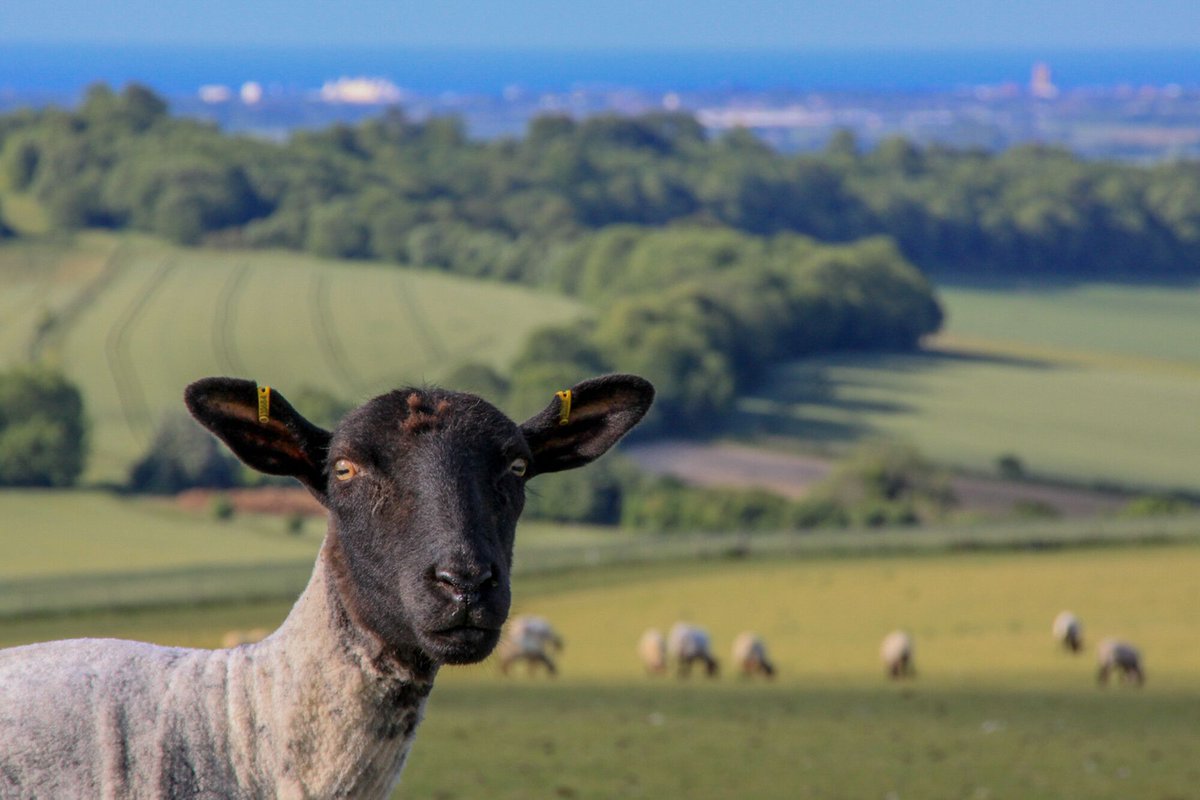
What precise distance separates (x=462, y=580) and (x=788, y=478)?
87768 millimetres

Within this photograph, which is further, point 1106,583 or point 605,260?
point 605,260

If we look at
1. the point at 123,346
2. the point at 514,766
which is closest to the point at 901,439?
the point at 123,346

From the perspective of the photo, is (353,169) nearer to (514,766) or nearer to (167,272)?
(167,272)

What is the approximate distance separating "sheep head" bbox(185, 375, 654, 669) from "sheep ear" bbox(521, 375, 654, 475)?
0.04 meters

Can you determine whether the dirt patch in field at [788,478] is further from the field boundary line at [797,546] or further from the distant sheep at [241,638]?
the distant sheep at [241,638]

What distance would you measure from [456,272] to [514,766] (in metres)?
134

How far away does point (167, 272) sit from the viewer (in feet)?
418

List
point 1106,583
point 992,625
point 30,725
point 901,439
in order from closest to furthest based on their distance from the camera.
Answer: point 30,725, point 992,625, point 1106,583, point 901,439

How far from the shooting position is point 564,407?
556 centimetres

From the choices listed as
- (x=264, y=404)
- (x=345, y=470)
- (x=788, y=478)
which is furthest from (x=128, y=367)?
(x=345, y=470)

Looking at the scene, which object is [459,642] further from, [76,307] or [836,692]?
[76,307]

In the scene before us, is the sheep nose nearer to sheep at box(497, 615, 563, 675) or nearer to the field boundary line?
sheep at box(497, 615, 563, 675)

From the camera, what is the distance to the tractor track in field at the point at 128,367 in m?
92.7

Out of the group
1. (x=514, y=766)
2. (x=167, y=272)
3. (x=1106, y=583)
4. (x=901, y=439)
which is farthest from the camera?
(x=167, y=272)
